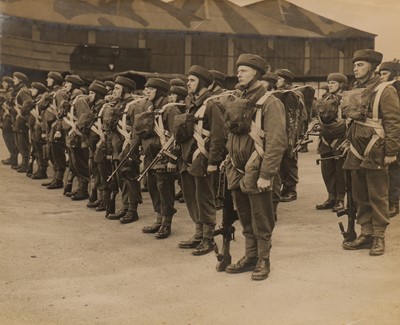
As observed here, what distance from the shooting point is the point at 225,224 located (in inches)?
271

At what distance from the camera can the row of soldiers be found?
21.2ft

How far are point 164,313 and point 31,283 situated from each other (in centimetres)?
166

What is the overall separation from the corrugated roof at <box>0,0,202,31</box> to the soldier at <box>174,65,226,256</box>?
1833cm

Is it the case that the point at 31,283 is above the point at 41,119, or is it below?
below

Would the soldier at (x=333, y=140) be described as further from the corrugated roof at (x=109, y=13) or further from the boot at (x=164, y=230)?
the corrugated roof at (x=109, y=13)

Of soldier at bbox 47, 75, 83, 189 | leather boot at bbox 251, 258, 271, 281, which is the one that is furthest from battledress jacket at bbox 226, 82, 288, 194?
soldier at bbox 47, 75, 83, 189

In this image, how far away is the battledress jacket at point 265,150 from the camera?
630cm

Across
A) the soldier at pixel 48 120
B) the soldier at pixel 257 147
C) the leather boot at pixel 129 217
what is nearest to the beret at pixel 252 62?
the soldier at pixel 257 147

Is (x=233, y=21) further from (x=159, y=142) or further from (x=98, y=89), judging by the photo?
(x=159, y=142)

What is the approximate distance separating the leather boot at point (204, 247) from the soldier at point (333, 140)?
253 centimetres

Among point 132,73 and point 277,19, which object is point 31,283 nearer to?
point 132,73

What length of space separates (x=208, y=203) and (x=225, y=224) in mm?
890

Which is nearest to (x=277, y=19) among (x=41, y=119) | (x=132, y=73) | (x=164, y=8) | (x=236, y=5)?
(x=236, y=5)

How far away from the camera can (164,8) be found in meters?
28.2
